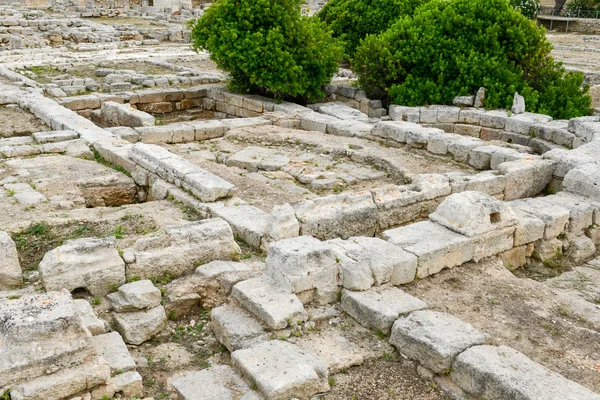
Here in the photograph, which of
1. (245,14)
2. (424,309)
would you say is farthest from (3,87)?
(424,309)

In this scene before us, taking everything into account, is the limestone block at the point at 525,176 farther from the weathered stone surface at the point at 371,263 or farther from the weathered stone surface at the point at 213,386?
the weathered stone surface at the point at 213,386

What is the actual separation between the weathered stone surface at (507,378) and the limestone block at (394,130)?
21.3 feet

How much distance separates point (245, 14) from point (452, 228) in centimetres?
851

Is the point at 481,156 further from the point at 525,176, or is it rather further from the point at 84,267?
the point at 84,267


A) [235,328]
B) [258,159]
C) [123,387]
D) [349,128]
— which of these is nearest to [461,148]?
[349,128]

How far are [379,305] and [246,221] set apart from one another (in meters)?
2.16

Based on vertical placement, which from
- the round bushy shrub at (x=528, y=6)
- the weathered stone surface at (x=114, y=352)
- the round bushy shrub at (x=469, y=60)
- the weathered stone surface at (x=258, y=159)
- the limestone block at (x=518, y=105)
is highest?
the round bushy shrub at (x=528, y=6)

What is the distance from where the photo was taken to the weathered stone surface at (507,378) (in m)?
4.06

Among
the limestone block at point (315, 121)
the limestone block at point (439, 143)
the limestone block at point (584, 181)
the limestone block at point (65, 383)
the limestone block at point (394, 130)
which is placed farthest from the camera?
the limestone block at point (315, 121)

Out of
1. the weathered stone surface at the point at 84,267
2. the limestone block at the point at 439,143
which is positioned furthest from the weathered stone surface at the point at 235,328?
the limestone block at the point at 439,143

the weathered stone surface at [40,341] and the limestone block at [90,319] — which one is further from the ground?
the weathered stone surface at [40,341]

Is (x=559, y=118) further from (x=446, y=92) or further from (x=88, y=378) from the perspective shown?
(x=88, y=378)

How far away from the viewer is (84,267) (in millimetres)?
5438

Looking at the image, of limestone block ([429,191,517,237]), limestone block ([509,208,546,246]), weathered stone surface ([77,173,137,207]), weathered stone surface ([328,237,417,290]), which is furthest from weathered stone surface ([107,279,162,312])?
limestone block ([509,208,546,246])
